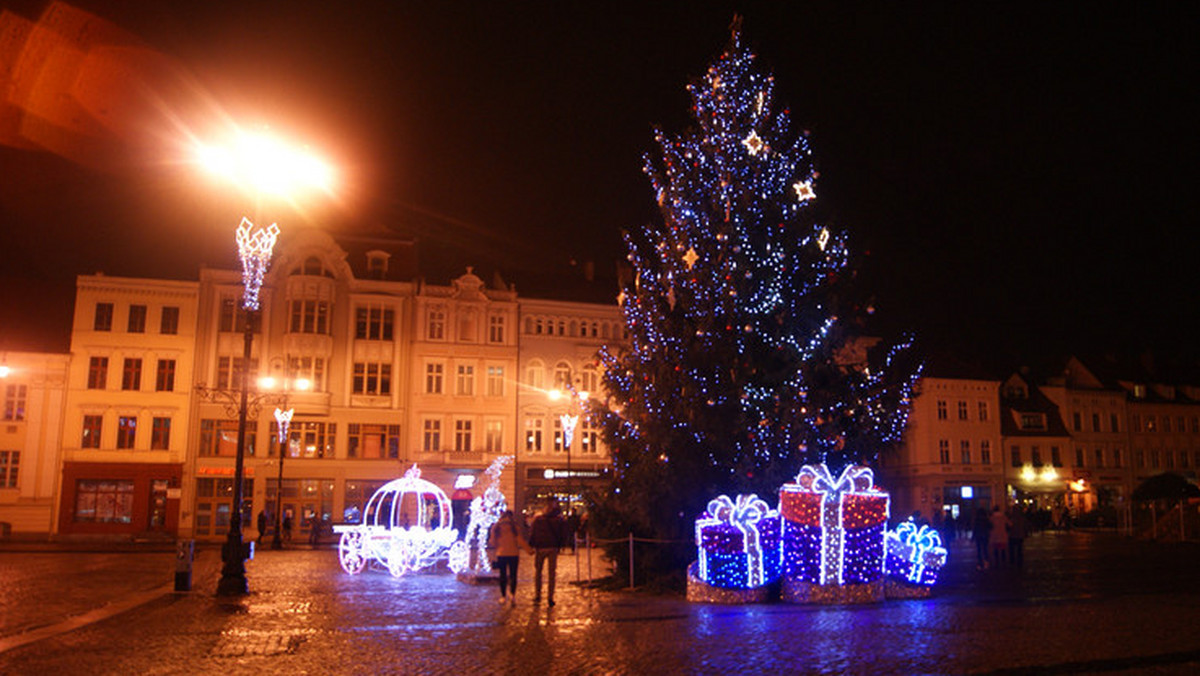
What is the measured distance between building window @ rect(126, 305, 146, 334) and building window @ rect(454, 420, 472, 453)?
15.5 metres

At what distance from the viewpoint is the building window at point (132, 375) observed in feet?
146

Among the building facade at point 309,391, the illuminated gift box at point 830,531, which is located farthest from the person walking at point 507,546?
the building facade at point 309,391

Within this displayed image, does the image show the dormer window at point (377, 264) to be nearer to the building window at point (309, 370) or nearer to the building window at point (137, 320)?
the building window at point (309, 370)

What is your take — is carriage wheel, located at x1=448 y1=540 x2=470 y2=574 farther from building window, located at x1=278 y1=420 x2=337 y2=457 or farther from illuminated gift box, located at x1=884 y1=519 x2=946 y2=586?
building window, located at x1=278 y1=420 x2=337 y2=457

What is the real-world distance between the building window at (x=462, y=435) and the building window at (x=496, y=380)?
2.09 m

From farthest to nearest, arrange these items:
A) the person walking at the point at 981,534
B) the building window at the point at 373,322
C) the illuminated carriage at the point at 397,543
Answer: the building window at the point at 373,322 < the person walking at the point at 981,534 < the illuminated carriage at the point at 397,543

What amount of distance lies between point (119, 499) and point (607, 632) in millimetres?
38240

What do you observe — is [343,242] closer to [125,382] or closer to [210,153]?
[125,382]

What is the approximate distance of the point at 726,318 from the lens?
707 inches

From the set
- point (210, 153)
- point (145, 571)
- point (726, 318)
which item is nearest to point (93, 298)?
point (145, 571)

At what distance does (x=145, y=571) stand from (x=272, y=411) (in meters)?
21.8

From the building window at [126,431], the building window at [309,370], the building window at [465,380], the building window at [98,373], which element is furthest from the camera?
the building window at [465,380]

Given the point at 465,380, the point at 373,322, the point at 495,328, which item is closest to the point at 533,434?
the point at 465,380

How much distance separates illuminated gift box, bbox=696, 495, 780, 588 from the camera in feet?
51.2
